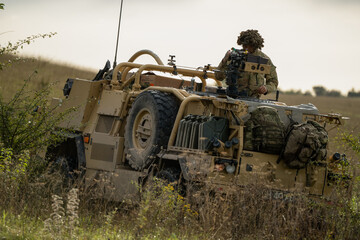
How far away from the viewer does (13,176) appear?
9.75m

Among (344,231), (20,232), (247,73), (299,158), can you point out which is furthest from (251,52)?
(20,232)

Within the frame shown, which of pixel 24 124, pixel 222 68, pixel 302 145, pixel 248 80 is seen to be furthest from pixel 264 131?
pixel 24 124

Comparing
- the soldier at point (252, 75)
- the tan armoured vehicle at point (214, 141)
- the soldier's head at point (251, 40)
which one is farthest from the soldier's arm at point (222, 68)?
the soldier's head at point (251, 40)

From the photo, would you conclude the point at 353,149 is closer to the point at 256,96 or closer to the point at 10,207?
the point at 256,96

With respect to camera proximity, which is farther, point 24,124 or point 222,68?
point 222,68

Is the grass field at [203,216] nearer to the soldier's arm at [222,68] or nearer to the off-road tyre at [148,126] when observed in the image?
the off-road tyre at [148,126]

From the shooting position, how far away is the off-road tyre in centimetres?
1042

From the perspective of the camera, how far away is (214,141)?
954 centimetres

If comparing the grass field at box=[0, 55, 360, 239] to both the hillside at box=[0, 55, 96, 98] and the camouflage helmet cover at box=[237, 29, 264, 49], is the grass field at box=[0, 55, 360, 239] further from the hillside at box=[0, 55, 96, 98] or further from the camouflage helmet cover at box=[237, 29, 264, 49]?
the hillside at box=[0, 55, 96, 98]

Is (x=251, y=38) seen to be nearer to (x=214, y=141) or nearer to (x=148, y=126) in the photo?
(x=148, y=126)

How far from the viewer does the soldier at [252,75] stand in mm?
11234

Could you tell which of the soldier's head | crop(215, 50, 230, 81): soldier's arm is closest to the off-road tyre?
crop(215, 50, 230, 81): soldier's arm

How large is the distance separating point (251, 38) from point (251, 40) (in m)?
0.03

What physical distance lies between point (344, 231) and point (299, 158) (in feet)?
3.86
